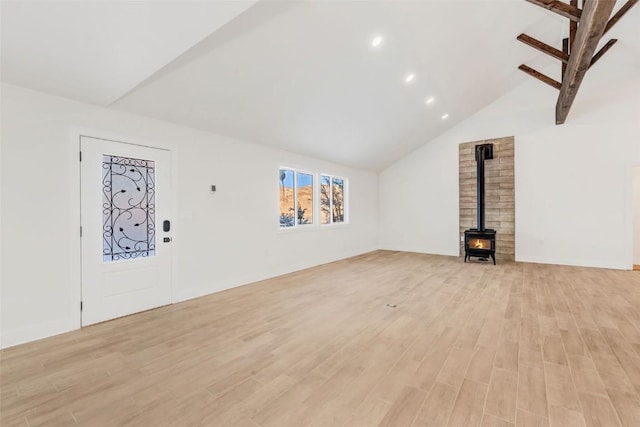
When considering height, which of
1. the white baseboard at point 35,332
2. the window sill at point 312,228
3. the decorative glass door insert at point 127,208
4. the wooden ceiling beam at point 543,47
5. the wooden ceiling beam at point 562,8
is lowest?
the white baseboard at point 35,332

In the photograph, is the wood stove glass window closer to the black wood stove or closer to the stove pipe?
the black wood stove

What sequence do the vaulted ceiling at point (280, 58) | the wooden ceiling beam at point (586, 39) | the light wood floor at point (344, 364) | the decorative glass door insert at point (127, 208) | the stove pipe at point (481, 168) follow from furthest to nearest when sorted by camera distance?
the stove pipe at point (481, 168)
the decorative glass door insert at point (127, 208)
the wooden ceiling beam at point (586, 39)
the vaulted ceiling at point (280, 58)
the light wood floor at point (344, 364)

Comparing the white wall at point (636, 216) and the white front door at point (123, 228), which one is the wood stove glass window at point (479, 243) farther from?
the white front door at point (123, 228)

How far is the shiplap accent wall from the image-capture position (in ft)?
22.6

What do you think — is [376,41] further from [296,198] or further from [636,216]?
[636,216]

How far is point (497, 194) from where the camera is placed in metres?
7.03

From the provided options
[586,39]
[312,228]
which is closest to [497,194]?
[586,39]

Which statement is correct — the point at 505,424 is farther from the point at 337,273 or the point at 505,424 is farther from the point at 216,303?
the point at 337,273

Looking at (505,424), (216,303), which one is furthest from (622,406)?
(216,303)

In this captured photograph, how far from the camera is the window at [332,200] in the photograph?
7.19 metres

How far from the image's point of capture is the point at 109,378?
2172mm

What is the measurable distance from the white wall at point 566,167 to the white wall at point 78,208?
3.88 metres

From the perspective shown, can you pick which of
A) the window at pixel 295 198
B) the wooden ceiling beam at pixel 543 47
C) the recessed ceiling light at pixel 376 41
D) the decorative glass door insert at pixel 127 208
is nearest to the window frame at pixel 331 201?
the window at pixel 295 198

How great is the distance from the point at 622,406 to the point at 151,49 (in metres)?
4.30
